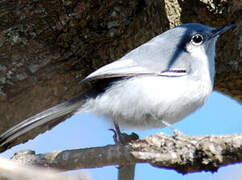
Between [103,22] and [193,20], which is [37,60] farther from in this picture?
[193,20]

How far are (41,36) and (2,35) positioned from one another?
24 cm

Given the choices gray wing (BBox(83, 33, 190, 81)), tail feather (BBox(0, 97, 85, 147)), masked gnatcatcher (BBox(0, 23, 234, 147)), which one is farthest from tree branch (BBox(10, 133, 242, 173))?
gray wing (BBox(83, 33, 190, 81))

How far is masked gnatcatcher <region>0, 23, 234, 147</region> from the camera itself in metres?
2.31

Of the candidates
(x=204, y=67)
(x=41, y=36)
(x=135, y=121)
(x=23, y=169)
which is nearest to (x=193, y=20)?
(x=204, y=67)

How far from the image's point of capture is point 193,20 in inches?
120

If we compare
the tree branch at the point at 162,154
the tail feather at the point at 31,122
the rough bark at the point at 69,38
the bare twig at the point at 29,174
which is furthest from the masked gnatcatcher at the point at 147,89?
the bare twig at the point at 29,174

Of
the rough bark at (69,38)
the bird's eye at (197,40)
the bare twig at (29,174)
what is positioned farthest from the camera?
the bird's eye at (197,40)

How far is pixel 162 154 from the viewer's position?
5.89 ft

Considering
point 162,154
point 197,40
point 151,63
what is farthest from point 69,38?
point 162,154

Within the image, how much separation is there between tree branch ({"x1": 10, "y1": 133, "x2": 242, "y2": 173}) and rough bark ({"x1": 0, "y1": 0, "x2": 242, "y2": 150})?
0.56 meters

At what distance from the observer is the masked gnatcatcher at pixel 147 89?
2.31 meters

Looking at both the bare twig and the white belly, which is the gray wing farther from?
the bare twig

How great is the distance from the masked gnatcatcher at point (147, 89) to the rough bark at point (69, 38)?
214 mm

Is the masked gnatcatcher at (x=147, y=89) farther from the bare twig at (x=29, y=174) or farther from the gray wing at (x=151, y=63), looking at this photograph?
the bare twig at (x=29, y=174)
